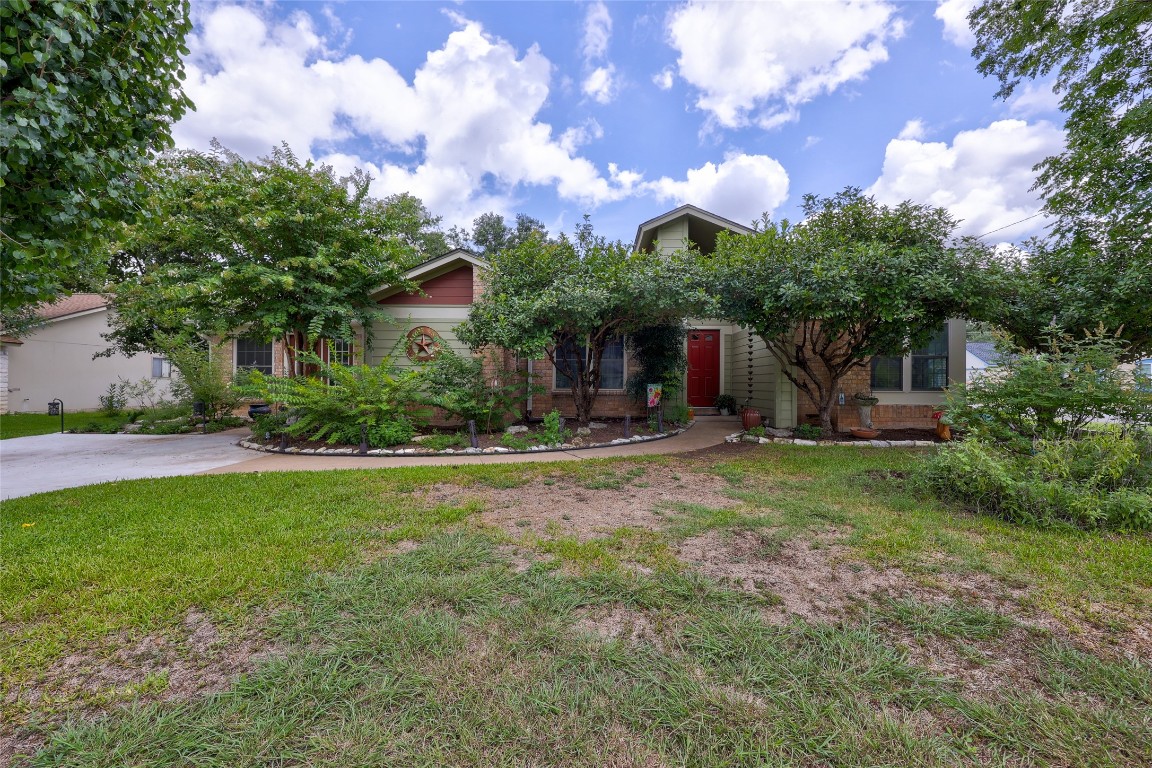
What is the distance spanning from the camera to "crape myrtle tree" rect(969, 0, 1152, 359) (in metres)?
7.02

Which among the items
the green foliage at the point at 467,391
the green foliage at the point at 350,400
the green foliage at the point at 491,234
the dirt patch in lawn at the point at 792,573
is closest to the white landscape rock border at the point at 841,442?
the green foliage at the point at 467,391

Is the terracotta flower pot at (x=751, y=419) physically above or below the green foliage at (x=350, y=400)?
below

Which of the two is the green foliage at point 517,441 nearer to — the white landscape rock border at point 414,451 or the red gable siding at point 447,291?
the white landscape rock border at point 414,451

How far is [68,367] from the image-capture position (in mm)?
15820

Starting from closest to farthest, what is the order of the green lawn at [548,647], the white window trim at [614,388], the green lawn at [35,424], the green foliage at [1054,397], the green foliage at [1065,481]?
the green lawn at [548,647]
the green foliage at [1065,481]
the green foliage at [1054,397]
the green lawn at [35,424]
the white window trim at [614,388]

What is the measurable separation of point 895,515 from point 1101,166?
8868 mm

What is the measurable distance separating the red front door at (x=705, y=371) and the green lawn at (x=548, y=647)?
854 centimetres

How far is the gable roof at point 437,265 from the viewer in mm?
9250

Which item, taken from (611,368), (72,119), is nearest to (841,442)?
(611,368)

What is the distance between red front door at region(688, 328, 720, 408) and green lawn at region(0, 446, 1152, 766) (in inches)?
336

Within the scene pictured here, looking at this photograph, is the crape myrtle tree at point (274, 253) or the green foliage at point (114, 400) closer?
the crape myrtle tree at point (274, 253)

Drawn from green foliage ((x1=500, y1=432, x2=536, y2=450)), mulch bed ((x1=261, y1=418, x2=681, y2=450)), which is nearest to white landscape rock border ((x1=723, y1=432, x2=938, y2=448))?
mulch bed ((x1=261, y1=418, x2=681, y2=450))

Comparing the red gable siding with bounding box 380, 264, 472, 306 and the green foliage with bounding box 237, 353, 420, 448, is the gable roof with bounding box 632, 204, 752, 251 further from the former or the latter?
the green foliage with bounding box 237, 353, 420, 448

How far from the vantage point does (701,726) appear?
61.8 inches
